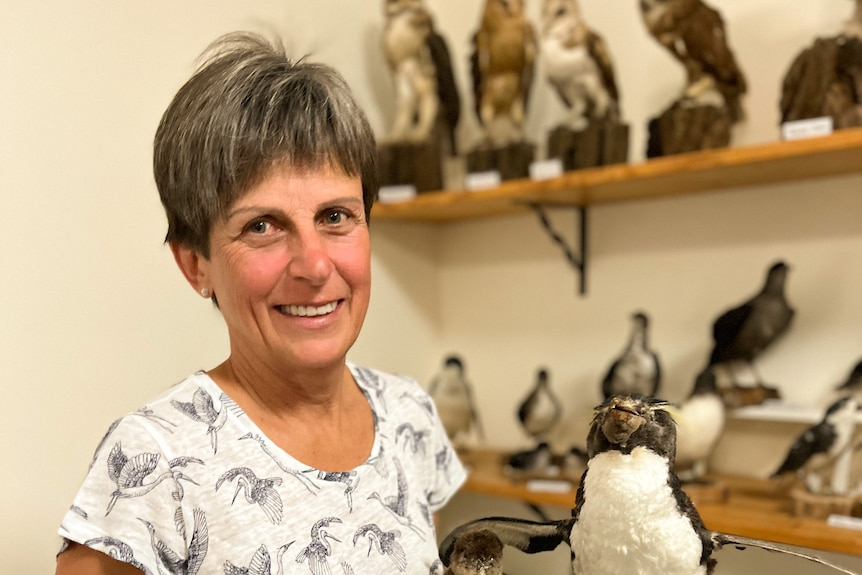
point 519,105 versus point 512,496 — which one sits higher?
point 519,105

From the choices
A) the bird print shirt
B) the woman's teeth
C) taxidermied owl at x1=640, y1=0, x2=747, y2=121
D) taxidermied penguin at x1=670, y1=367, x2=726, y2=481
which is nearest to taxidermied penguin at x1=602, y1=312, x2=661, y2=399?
taxidermied penguin at x1=670, y1=367, x2=726, y2=481

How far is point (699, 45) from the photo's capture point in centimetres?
123

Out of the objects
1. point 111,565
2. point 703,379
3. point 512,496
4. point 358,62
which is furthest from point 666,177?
point 111,565

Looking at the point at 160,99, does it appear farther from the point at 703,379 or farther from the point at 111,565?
the point at 703,379

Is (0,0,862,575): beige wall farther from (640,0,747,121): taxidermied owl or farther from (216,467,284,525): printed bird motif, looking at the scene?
(216,467,284,525): printed bird motif

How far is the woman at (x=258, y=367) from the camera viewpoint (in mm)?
633

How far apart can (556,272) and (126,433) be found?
1.15 metres

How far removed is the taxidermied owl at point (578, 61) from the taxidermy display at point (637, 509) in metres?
0.94

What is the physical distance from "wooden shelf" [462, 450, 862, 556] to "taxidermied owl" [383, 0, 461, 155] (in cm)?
75

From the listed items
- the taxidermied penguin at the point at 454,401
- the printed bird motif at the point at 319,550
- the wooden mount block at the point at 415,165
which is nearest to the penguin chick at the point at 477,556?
the printed bird motif at the point at 319,550

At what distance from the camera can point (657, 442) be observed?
1.74ft

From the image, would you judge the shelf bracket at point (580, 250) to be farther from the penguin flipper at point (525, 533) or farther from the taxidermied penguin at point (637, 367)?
the penguin flipper at point (525, 533)

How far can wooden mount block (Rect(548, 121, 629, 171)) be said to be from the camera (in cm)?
134

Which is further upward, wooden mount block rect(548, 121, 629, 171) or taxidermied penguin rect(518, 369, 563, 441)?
wooden mount block rect(548, 121, 629, 171)
